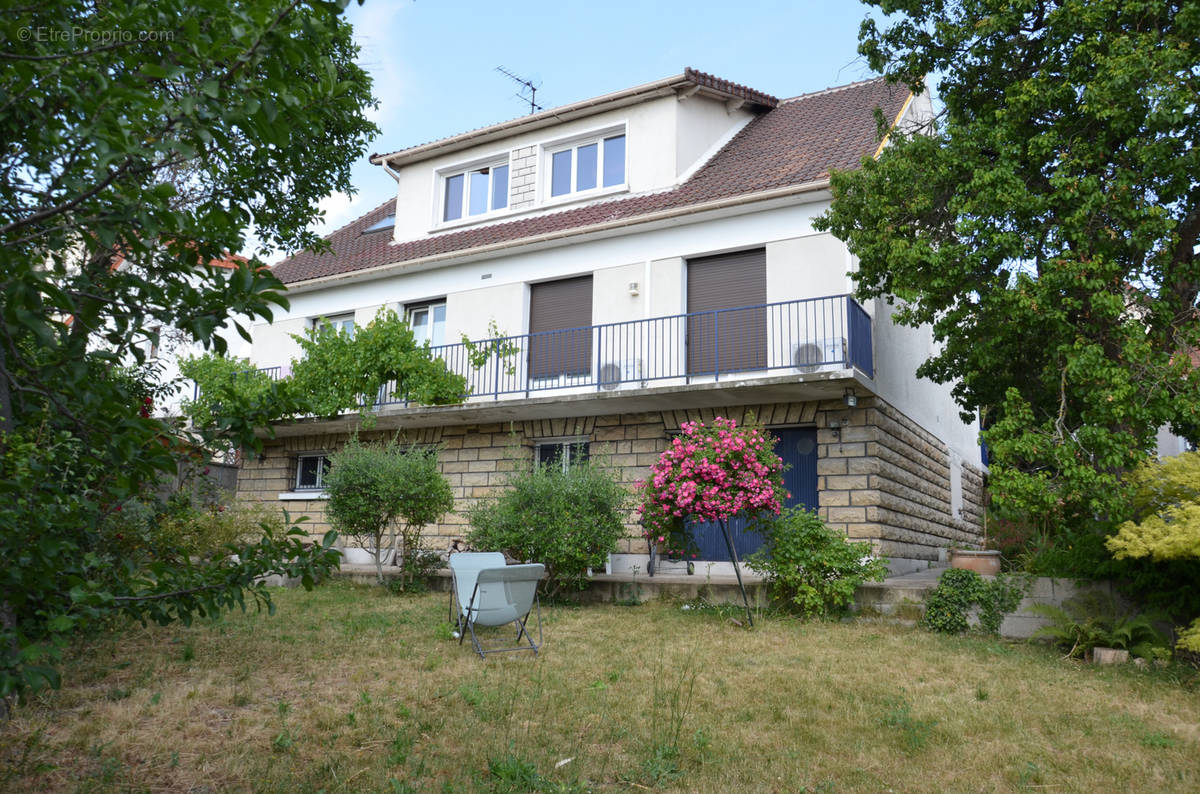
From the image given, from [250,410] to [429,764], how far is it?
Answer: 2244mm

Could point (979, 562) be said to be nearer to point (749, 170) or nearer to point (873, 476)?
point (873, 476)

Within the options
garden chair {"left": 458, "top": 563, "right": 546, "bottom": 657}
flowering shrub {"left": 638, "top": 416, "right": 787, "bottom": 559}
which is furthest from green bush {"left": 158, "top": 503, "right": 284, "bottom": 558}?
flowering shrub {"left": 638, "top": 416, "right": 787, "bottom": 559}

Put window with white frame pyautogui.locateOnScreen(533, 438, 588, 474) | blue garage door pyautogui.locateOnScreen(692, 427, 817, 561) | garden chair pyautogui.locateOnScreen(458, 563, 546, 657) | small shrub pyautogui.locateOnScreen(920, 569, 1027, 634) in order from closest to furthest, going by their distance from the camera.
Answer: garden chair pyautogui.locateOnScreen(458, 563, 546, 657) < small shrub pyautogui.locateOnScreen(920, 569, 1027, 634) < blue garage door pyautogui.locateOnScreen(692, 427, 817, 561) < window with white frame pyautogui.locateOnScreen(533, 438, 588, 474)

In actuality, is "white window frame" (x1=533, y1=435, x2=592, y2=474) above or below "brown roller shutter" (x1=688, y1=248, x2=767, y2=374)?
below

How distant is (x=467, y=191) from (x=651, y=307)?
5.63 meters

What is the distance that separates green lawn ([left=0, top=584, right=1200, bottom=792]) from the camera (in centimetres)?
382

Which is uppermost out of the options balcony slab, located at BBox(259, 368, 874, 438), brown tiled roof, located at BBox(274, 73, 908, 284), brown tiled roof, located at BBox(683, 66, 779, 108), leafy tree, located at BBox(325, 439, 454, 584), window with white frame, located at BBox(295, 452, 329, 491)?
brown tiled roof, located at BBox(683, 66, 779, 108)

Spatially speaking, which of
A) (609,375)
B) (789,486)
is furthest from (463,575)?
(789,486)

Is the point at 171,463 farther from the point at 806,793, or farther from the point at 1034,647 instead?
the point at 1034,647

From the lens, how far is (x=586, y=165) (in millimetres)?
14781

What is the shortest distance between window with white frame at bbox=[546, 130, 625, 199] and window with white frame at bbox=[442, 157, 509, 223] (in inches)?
41.3

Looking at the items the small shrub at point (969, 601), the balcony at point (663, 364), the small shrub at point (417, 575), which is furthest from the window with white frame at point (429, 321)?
the small shrub at point (969, 601)

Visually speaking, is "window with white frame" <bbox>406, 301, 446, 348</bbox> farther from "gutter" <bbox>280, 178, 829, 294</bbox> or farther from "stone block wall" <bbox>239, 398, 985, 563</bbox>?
"stone block wall" <bbox>239, 398, 985, 563</bbox>

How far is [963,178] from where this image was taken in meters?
8.62
